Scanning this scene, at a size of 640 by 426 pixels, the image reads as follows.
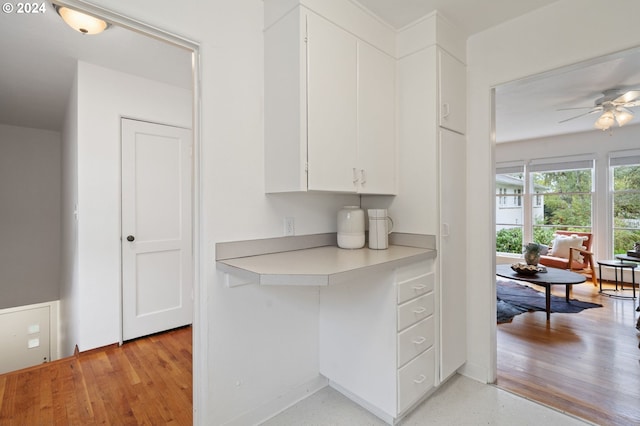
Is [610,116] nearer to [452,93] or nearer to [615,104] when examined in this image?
[615,104]

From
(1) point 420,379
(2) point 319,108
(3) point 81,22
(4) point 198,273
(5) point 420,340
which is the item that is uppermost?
(3) point 81,22

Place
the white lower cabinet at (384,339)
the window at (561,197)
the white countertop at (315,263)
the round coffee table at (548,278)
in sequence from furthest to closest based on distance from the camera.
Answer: the window at (561,197), the round coffee table at (548,278), the white lower cabinet at (384,339), the white countertop at (315,263)

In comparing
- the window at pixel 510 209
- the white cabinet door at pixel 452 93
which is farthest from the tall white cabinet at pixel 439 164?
the window at pixel 510 209

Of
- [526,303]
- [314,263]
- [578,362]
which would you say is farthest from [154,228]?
[526,303]

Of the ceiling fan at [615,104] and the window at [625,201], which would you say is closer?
the ceiling fan at [615,104]

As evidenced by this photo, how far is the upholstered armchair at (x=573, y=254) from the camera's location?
488 cm

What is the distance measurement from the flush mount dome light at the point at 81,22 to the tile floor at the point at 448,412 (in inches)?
105

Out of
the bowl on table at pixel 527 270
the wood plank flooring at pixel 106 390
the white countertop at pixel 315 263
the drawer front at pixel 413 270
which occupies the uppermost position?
the white countertop at pixel 315 263

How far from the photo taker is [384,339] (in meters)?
1.69

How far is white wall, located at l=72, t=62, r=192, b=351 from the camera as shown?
255 centimetres

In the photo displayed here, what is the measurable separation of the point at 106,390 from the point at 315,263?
1827mm

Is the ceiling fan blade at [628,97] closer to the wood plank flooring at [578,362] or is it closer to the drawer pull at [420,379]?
the wood plank flooring at [578,362]

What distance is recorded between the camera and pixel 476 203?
2.19 meters

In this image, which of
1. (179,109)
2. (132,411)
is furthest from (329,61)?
(132,411)
